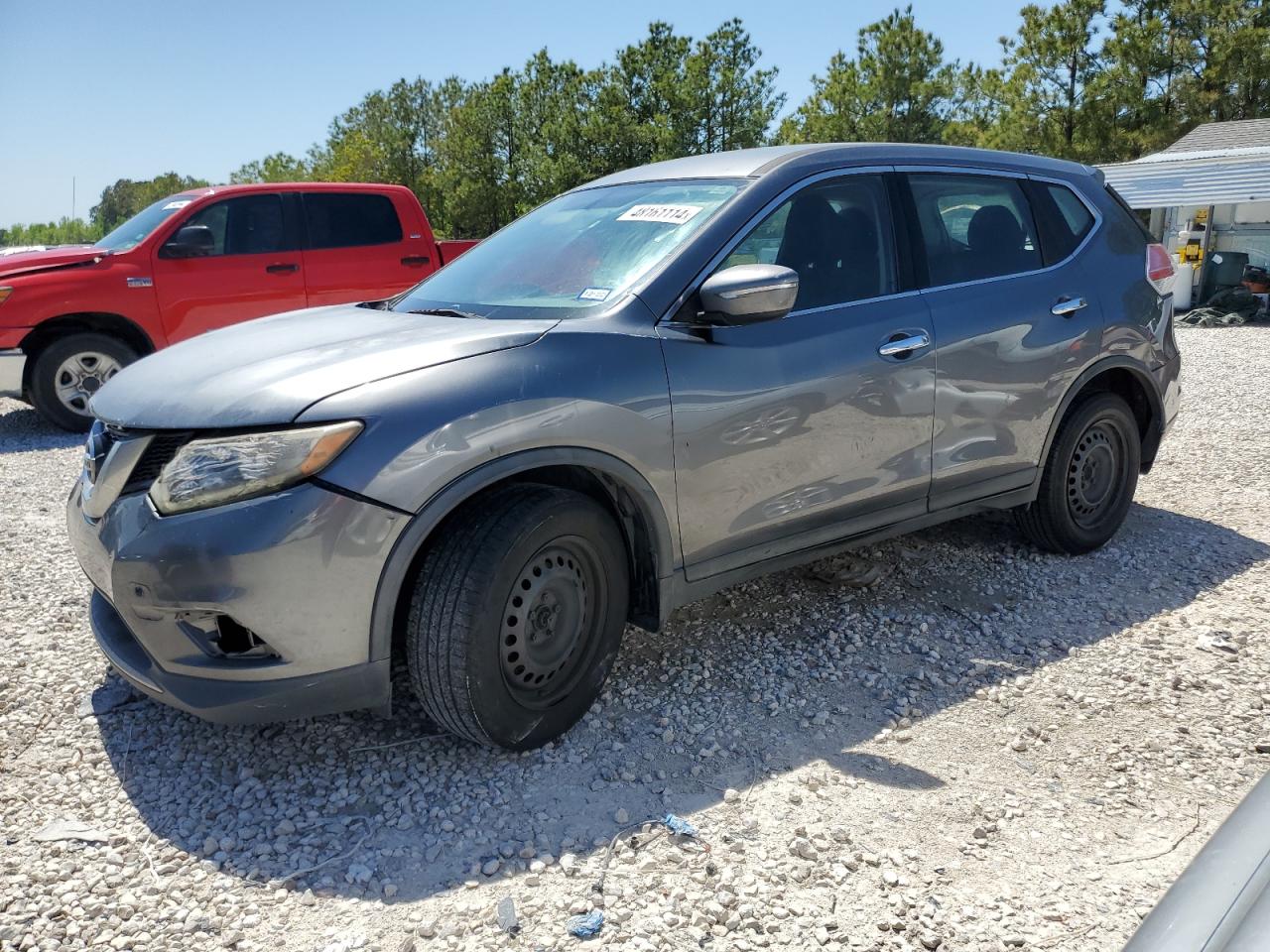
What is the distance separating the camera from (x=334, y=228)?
893 cm

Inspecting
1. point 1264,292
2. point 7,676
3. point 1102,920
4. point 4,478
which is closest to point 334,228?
point 4,478

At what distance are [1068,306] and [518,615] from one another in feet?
9.36

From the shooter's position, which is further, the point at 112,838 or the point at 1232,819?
the point at 112,838

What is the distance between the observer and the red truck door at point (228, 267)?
8.13 meters

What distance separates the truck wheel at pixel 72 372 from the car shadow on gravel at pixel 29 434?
16 cm

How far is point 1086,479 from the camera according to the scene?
4.67 m

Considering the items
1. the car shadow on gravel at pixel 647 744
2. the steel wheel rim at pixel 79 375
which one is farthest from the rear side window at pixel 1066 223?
the steel wheel rim at pixel 79 375

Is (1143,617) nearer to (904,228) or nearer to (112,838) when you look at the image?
(904,228)

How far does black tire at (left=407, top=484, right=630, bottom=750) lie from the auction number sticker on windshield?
1.09 meters

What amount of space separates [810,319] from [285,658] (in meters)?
2.04

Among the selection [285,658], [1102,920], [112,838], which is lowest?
[1102,920]

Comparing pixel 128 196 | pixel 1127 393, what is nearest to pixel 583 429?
pixel 1127 393

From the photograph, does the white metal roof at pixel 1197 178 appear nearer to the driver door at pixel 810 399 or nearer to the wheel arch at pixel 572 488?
the driver door at pixel 810 399

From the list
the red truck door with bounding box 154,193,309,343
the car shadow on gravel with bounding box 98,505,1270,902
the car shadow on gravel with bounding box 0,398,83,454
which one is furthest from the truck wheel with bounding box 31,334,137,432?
the car shadow on gravel with bounding box 98,505,1270,902
